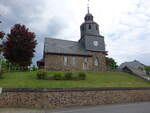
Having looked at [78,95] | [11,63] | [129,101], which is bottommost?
[129,101]

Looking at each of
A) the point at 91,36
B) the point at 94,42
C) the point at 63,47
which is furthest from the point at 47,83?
the point at 91,36

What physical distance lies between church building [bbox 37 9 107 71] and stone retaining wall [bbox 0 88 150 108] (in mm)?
13832

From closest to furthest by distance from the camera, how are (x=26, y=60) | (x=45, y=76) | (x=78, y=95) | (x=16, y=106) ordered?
(x=16, y=106) < (x=78, y=95) < (x=45, y=76) < (x=26, y=60)

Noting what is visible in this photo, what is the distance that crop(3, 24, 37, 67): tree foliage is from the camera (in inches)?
945

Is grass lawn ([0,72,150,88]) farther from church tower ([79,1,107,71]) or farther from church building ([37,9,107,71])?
church tower ([79,1,107,71])

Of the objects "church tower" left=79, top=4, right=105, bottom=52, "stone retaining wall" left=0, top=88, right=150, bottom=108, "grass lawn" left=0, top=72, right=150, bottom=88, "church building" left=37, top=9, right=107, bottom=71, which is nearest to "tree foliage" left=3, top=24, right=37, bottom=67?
"church building" left=37, top=9, right=107, bottom=71

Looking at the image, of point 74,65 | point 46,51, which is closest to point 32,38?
point 46,51

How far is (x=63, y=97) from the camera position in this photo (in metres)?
11.8

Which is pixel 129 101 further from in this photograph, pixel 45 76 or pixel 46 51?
pixel 46 51

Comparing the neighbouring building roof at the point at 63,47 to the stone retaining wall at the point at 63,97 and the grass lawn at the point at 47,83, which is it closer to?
the grass lawn at the point at 47,83

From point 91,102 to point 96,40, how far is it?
1986cm

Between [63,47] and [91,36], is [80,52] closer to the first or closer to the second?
Answer: [63,47]

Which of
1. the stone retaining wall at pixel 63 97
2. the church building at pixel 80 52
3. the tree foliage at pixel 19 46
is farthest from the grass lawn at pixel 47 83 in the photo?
the church building at pixel 80 52

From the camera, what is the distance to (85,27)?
31625 mm
